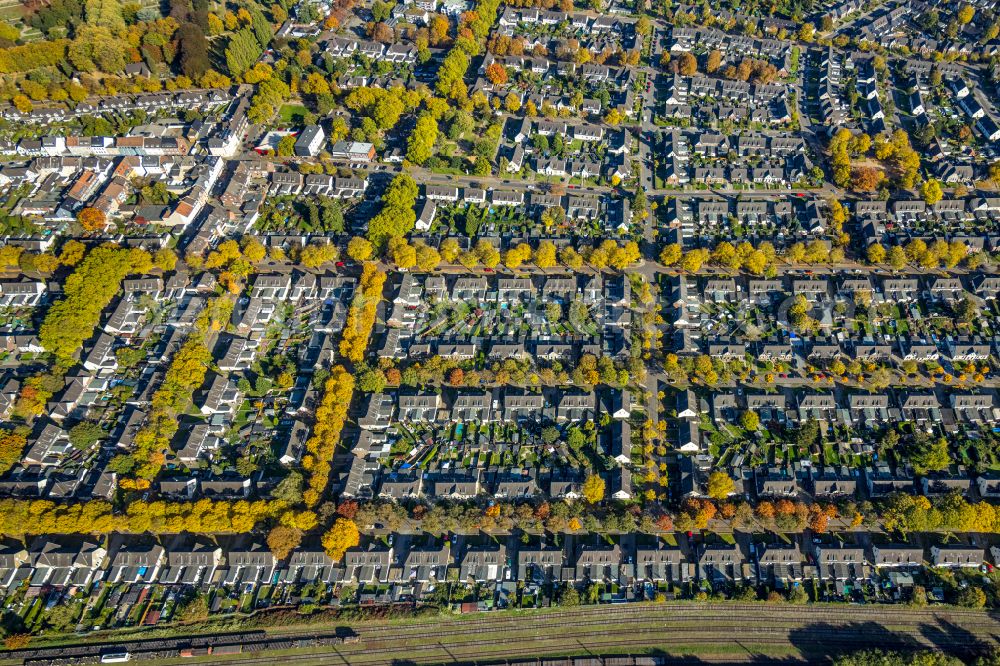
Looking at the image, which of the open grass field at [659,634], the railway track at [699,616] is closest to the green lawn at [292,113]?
the open grass field at [659,634]

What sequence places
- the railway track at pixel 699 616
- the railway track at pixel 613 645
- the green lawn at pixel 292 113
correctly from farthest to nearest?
1. the green lawn at pixel 292 113
2. the railway track at pixel 699 616
3. the railway track at pixel 613 645

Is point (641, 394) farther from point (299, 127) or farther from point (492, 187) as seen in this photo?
point (299, 127)

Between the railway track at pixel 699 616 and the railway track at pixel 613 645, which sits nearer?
the railway track at pixel 613 645

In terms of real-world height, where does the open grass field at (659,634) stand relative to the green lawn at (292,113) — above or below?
below

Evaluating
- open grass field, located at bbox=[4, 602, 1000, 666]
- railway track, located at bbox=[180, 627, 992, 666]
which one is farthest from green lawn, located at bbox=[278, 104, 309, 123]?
railway track, located at bbox=[180, 627, 992, 666]

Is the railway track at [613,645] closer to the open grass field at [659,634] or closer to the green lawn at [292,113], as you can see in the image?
the open grass field at [659,634]

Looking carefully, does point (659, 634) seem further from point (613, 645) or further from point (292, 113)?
point (292, 113)

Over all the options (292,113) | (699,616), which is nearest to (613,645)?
(699,616)

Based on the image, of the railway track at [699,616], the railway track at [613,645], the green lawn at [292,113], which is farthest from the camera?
the green lawn at [292,113]

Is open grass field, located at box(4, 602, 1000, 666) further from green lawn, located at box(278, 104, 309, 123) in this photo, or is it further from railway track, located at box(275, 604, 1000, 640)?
green lawn, located at box(278, 104, 309, 123)
